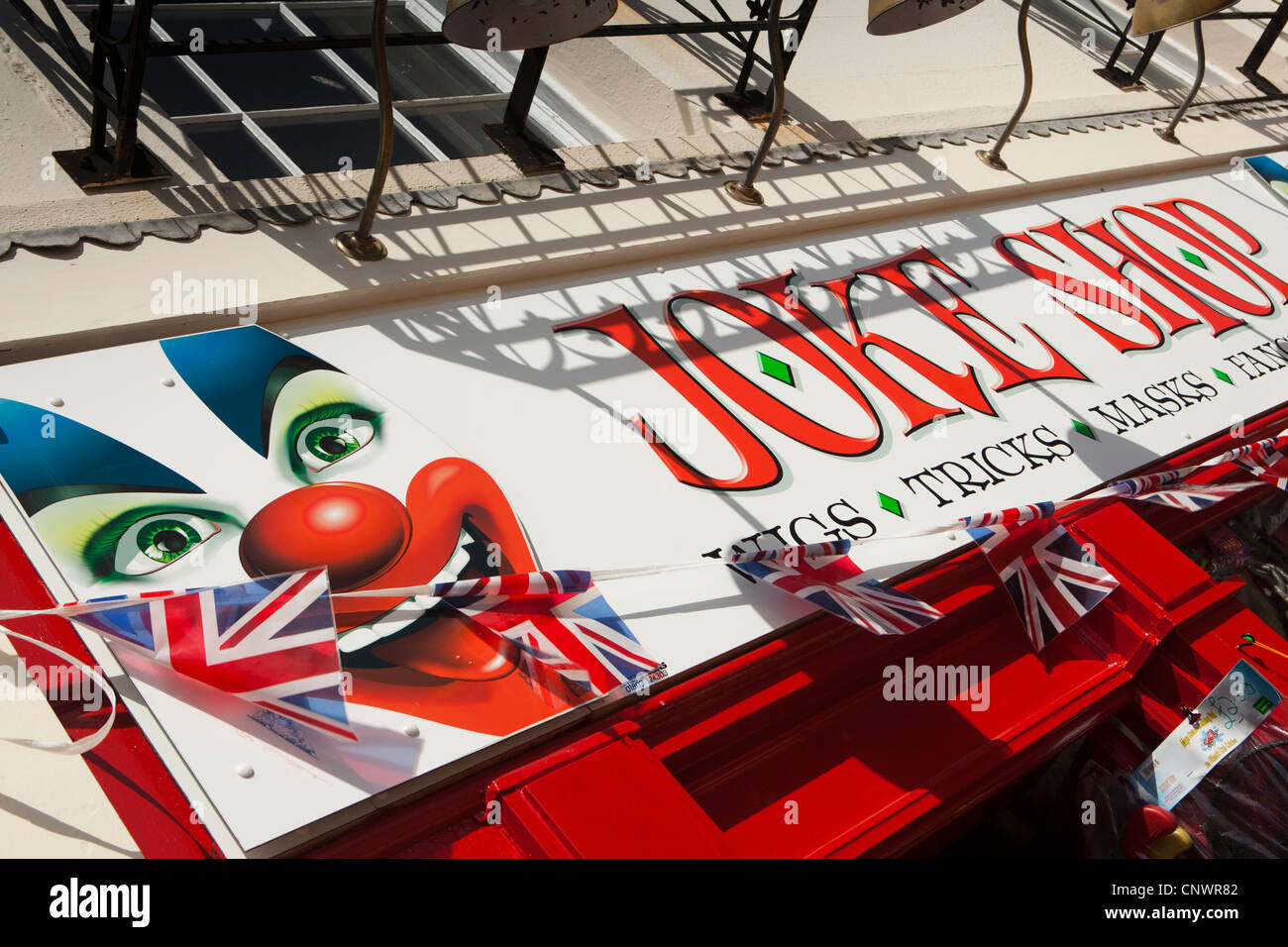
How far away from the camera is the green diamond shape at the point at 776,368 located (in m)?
4.27

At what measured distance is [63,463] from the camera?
9.34ft

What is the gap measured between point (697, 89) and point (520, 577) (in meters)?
4.41

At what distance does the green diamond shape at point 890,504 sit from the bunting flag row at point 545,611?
126 millimetres

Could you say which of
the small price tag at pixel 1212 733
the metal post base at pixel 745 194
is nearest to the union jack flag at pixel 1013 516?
the small price tag at pixel 1212 733

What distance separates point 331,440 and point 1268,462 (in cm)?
425

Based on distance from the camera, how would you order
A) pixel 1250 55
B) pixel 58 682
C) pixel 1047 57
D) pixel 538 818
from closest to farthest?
pixel 58 682 → pixel 538 818 → pixel 1047 57 → pixel 1250 55

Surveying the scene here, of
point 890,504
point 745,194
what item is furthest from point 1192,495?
point 745,194

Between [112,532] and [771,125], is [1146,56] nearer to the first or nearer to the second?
[771,125]

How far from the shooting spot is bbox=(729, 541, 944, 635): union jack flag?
3.36 meters

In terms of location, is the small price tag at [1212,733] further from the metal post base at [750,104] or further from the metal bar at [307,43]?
the metal post base at [750,104]

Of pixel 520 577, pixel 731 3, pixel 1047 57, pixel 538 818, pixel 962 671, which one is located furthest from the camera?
pixel 1047 57
